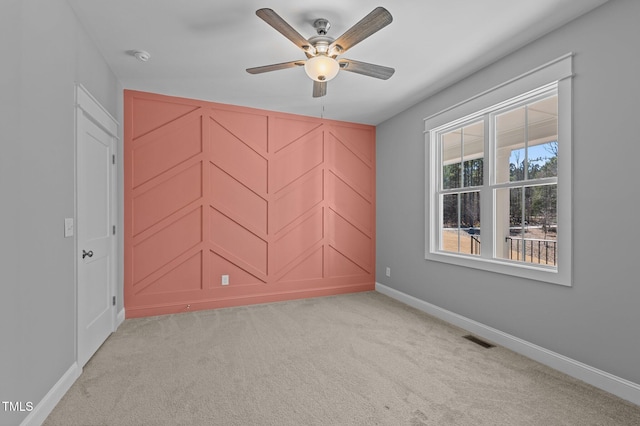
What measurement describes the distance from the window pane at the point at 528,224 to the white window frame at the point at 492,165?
0.52 ft

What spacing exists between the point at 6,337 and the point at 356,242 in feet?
12.9

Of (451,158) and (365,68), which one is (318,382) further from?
(451,158)

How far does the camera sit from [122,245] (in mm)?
3428

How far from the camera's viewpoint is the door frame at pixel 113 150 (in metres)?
2.23

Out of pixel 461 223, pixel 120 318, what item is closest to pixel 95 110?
pixel 120 318

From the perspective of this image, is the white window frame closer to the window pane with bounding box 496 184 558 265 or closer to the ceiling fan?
the window pane with bounding box 496 184 558 265

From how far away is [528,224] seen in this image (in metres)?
2.82

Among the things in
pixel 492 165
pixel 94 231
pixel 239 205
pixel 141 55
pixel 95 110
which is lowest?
pixel 94 231

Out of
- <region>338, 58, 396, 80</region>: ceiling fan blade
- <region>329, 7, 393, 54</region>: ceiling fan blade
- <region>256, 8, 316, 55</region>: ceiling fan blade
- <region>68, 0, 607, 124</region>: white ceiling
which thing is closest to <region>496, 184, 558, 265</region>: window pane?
<region>68, 0, 607, 124</region>: white ceiling

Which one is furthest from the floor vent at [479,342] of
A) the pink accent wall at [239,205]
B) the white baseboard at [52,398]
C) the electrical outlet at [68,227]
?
the electrical outlet at [68,227]

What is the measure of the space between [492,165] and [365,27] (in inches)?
76.7

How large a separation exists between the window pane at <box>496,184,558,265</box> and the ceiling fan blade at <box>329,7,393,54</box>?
203 cm

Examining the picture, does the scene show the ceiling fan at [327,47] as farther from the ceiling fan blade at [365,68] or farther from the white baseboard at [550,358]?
the white baseboard at [550,358]

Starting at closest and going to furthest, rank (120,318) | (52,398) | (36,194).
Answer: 1. (36,194)
2. (52,398)
3. (120,318)
